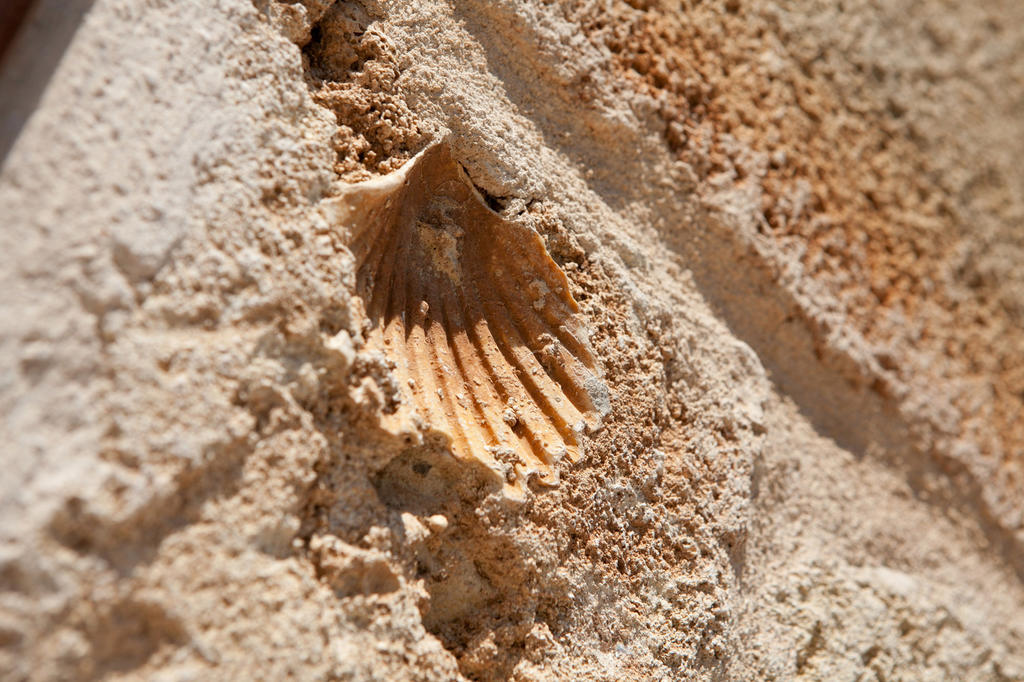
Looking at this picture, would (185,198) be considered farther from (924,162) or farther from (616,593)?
(924,162)

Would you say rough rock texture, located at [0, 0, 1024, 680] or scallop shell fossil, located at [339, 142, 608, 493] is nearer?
rough rock texture, located at [0, 0, 1024, 680]

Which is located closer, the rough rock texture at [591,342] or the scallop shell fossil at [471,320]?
the rough rock texture at [591,342]

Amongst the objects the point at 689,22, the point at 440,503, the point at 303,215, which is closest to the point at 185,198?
the point at 303,215

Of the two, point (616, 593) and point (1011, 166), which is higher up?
point (1011, 166)

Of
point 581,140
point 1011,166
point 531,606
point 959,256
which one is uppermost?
point 1011,166
